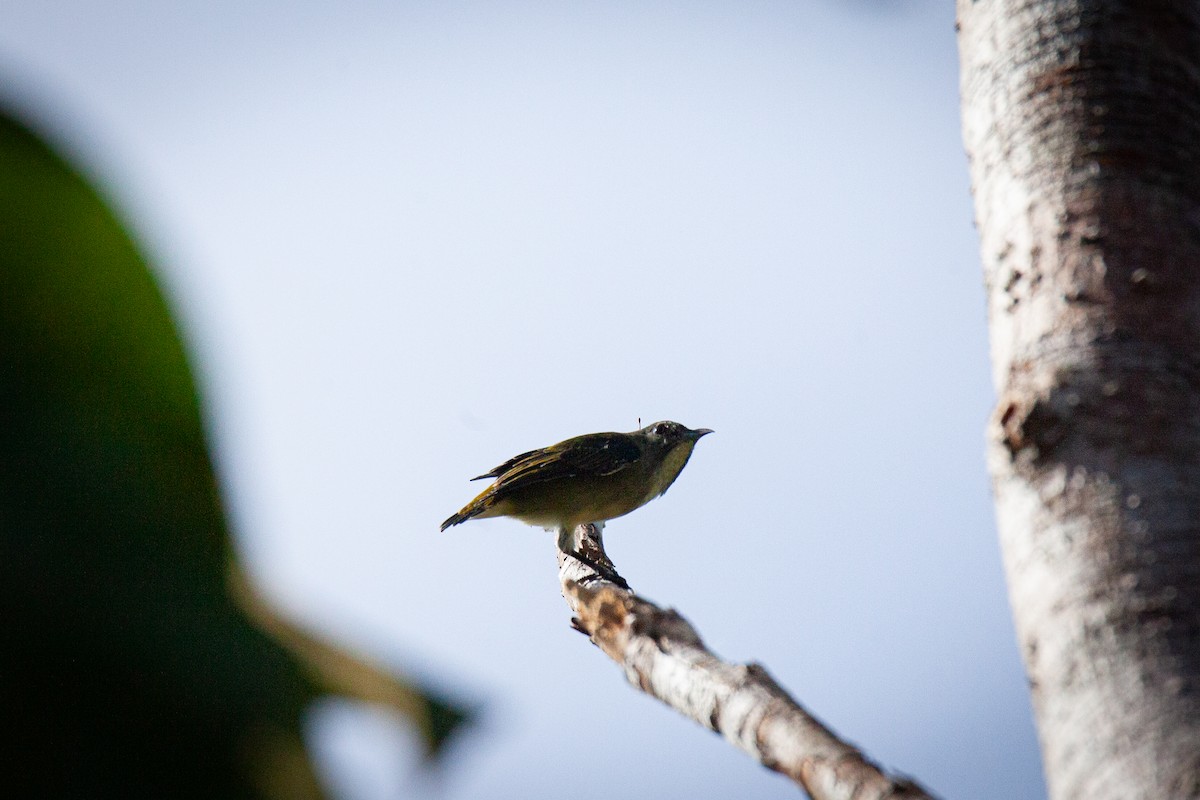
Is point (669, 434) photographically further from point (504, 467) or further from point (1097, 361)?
point (1097, 361)

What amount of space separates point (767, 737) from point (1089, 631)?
0.62 m

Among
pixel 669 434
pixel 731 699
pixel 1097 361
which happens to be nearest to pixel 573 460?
pixel 669 434

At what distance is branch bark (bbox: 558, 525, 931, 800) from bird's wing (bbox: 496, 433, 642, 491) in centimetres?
427

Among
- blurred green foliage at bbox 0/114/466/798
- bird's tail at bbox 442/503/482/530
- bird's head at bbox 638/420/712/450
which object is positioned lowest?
blurred green foliage at bbox 0/114/466/798

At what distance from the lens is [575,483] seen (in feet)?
23.6

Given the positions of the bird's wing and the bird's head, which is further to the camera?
the bird's head

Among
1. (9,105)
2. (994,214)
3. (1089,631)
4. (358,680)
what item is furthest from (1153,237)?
(9,105)

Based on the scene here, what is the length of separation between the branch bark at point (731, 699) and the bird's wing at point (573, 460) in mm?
4272

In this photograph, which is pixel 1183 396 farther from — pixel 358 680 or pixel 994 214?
pixel 358 680

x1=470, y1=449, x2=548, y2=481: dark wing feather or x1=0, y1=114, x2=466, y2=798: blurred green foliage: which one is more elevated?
x1=470, y1=449, x2=548, y2=481: dark wing feather

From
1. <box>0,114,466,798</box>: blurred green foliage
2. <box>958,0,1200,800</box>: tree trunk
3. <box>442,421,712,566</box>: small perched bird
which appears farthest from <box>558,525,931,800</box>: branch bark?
<box>442,421,712,566</box>: small perched bird

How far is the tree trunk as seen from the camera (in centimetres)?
159

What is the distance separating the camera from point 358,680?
25.2 inches

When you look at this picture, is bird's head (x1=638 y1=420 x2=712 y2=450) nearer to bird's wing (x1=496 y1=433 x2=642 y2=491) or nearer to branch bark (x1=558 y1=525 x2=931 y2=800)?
bird's wing (x1=496 y1=433 x2=642 y2=491)
